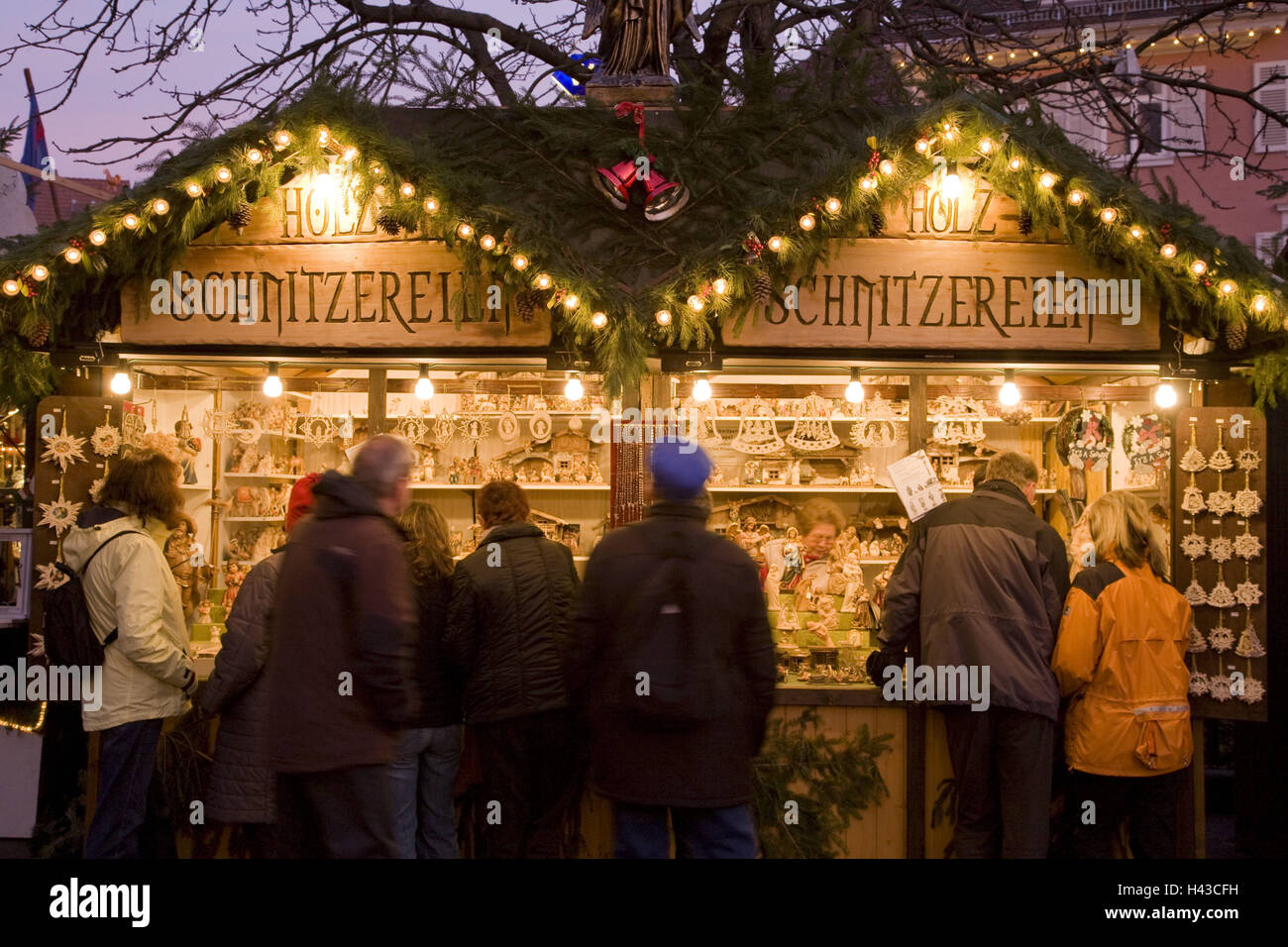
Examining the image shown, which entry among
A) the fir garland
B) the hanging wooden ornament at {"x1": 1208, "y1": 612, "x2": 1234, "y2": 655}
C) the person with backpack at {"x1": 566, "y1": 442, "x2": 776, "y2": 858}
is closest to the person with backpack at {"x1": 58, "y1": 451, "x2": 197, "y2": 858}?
the fir garland

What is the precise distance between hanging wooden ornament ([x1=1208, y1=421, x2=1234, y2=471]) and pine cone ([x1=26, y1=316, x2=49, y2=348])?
617 centimetres

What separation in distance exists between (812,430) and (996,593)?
1.89 m

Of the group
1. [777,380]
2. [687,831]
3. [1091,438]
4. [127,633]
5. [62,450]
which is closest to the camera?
[687,831]

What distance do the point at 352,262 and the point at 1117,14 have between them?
57.0 feet

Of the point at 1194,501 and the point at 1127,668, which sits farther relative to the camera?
the point at 1194,501

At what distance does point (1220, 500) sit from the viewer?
17.7ft

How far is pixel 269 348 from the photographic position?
5891 mm

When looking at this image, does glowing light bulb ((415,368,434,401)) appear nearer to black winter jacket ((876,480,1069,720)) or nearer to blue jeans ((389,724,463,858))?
blue jeans ((389,724,463,858))

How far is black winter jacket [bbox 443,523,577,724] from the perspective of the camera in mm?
4652

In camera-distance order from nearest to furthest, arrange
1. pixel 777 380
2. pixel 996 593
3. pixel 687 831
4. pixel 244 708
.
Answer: pixel 687 831, pixel 244 708, pixel 996 593, pixel 777 380

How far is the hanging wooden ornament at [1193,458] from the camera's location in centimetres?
547

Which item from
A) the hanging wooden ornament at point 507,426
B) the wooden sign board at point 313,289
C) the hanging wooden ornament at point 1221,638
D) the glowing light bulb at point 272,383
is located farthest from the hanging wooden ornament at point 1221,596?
the glowing light bulb at point 272,383

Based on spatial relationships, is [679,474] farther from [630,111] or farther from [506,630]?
[630,111]

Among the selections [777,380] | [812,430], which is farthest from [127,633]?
[812,430]
